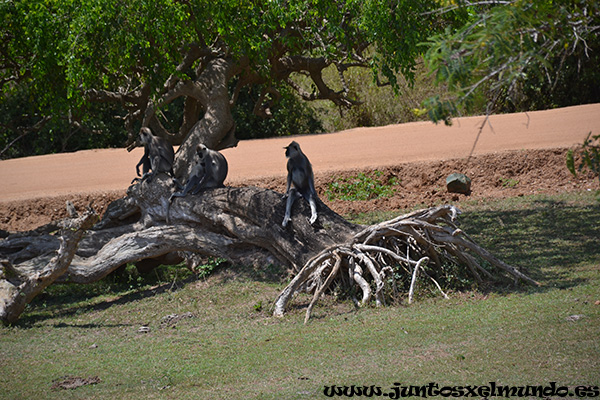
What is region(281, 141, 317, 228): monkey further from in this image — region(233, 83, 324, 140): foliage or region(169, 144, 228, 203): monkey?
region(233, 83, 324, 140): foliage

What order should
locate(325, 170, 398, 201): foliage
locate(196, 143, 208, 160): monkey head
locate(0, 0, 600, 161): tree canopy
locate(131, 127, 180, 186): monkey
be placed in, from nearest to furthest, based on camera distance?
locate(0, 0, 600, 161): tree canopy, locate(196, 143, 208, 160): monkey head, locate(131, 127, 180, 186): monkey, locate(325, 170, 398, 201): foliage

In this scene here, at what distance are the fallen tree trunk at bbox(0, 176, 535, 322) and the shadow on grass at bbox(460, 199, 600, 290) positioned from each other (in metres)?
0.82

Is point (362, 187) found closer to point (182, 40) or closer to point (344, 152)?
point (344, 152)

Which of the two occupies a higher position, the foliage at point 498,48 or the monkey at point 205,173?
the foliage at point 498,48

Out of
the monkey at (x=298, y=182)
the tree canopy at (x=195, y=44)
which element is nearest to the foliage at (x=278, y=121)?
the tree canopy at (x=195, y=44)

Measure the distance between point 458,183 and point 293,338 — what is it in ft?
25.8

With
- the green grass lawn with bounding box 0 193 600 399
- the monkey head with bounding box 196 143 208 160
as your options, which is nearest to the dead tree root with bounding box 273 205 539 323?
the green grass lawn with bounding box 0 193 600 399

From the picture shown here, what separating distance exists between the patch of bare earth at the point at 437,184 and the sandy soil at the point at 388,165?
0.07ft

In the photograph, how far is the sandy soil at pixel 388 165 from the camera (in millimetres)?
13492

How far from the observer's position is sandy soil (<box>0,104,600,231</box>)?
13492 mm

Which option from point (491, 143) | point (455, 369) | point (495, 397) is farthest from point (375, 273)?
point (491, 143)

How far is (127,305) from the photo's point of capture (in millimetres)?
8359

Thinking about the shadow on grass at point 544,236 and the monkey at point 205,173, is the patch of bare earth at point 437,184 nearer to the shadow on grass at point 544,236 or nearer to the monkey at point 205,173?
the shadow on grass at point 544,236

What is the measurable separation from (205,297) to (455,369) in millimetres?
4168
